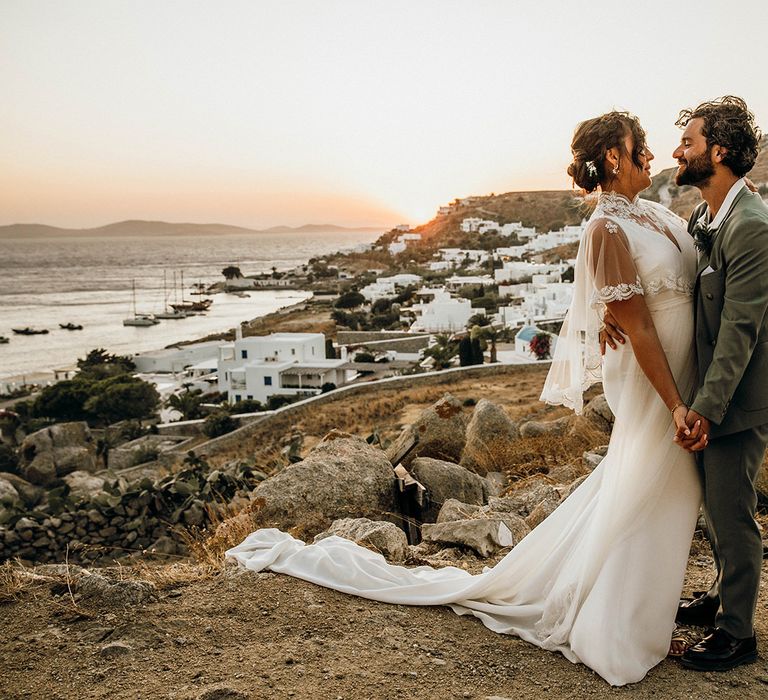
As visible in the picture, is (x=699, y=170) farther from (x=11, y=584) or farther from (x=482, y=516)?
(x=11, y=584)

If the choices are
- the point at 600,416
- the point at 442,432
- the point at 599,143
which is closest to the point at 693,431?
the point at 599,143

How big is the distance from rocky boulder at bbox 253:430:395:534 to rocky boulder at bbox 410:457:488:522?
1.58ft

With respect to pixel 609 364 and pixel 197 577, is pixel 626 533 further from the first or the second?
pixel 197 577

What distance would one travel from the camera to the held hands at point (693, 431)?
243 centimetres

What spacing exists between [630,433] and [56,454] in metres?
18.3

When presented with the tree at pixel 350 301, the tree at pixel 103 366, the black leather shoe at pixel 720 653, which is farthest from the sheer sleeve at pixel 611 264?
the tree at pixel 350 301

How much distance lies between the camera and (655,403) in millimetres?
2660

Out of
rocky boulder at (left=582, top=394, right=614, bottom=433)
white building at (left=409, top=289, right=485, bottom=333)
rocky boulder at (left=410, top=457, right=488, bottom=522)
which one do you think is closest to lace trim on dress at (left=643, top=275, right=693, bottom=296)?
rocky boulder at (left=410, top=457, right=488, bottom=522)

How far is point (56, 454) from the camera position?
18.2 metres

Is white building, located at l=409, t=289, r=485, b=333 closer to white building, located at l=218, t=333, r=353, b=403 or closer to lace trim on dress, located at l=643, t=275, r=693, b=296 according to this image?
white building, located at l=218, t=333, r=353, b=403

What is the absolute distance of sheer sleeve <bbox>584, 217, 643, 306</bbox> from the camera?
2574 millimetres

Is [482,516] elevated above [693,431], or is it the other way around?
[693,431]

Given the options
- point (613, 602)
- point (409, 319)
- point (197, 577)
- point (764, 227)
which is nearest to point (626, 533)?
point (613, 602)

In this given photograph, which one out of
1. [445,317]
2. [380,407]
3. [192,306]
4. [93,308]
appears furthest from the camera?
[93,308]
